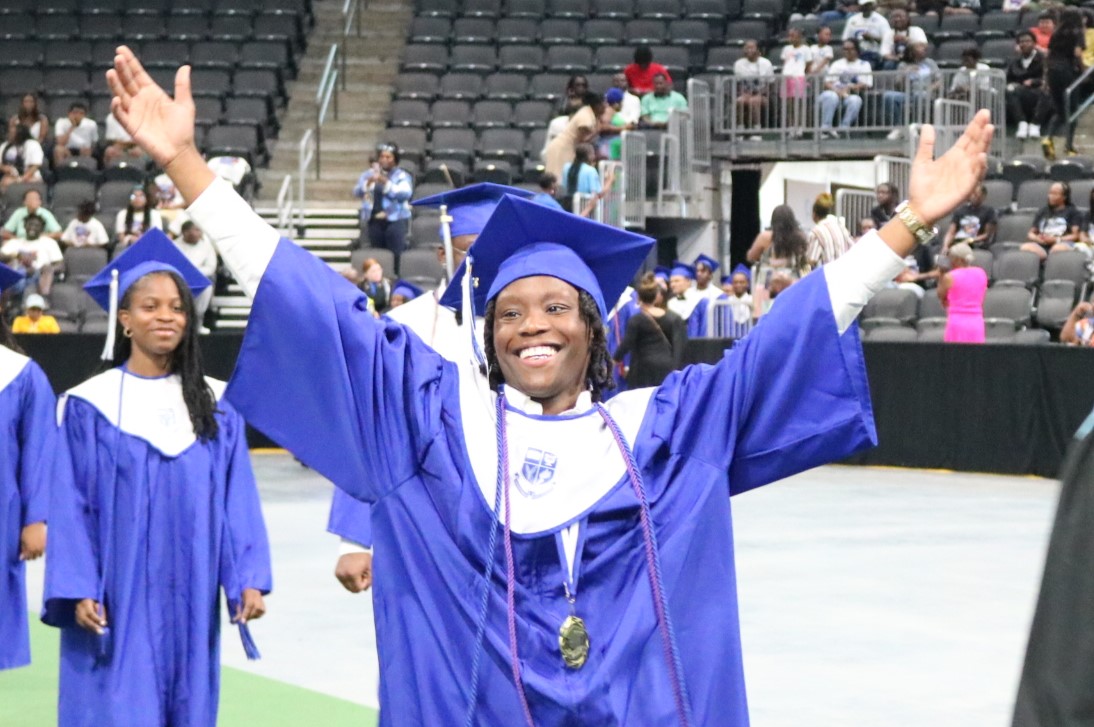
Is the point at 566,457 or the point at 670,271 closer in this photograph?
the point at 566,457

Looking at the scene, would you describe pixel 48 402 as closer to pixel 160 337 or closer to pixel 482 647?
pixel 160 337

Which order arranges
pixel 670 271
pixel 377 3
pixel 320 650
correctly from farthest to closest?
pixel 377 3, pixel 670 271, pixel 320 650

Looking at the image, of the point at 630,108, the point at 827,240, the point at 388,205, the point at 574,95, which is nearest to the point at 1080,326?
the point at 827,240

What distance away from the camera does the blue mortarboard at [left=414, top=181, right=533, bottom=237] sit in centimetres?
531

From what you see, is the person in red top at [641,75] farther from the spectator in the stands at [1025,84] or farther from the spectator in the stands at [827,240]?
the spectator in the stands at [827,240]

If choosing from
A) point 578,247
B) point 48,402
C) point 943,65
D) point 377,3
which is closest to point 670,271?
point 943,65

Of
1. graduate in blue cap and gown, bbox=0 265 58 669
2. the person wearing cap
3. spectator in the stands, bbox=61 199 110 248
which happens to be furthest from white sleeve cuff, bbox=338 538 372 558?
spectator in the stands, bbox=61 199 110 248

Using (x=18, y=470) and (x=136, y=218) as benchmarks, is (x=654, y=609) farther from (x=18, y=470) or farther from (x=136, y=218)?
(x=136, y=218)

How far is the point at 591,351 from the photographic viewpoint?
343cm

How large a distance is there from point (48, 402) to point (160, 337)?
129 centimetres

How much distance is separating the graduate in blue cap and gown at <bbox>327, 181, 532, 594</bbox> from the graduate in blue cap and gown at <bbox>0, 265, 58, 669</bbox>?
5.70ft

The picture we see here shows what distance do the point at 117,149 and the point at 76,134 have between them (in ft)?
1.75

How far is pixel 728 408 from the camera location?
329 cm

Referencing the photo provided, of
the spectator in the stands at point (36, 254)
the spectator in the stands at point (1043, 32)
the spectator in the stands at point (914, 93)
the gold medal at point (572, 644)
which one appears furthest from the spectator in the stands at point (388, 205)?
the gold medal at point (572, 644)
